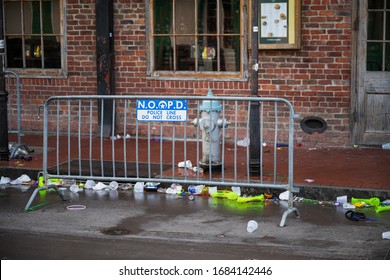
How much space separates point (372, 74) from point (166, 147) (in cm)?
352

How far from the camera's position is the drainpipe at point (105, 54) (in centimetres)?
1303

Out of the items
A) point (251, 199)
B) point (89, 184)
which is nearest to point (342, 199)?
point (251, 199)

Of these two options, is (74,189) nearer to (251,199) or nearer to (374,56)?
(251,199)

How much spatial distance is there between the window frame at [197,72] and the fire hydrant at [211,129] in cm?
261

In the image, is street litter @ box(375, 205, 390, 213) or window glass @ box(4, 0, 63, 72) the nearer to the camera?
street litter @ box(375, 205, 390, 213)

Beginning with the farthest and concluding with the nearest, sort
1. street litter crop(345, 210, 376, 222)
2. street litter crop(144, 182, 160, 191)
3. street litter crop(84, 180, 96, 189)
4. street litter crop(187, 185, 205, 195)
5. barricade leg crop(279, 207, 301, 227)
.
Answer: street litter crop(84, 180, 96, 189), street litter crop(144, 182, 160, 191), street litter crop(187, 185, 205, 195), street litter crop(345, 210, 376, 222), barricade leg crop(279, 207, 301, 227)

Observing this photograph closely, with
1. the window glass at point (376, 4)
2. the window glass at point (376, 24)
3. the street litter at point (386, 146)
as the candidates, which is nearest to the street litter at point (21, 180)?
the street litter at point (386, 146)

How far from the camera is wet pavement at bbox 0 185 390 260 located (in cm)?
695

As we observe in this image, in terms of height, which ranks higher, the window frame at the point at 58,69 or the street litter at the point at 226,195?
the window frame at the point at 58,69

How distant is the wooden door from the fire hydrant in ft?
9.97

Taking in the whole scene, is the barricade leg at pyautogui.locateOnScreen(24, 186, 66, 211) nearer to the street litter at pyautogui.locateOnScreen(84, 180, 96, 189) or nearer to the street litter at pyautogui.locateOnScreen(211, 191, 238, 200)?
the street litter at pyautogui.locateOnScreen(84, 180, 96, 189)

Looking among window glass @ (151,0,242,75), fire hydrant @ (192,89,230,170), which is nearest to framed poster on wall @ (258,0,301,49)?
window glass @ (151,0,242,75)

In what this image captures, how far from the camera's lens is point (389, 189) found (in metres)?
9.08

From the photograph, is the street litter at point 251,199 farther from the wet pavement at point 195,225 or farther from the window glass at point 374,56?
the window glass at point 374,56
